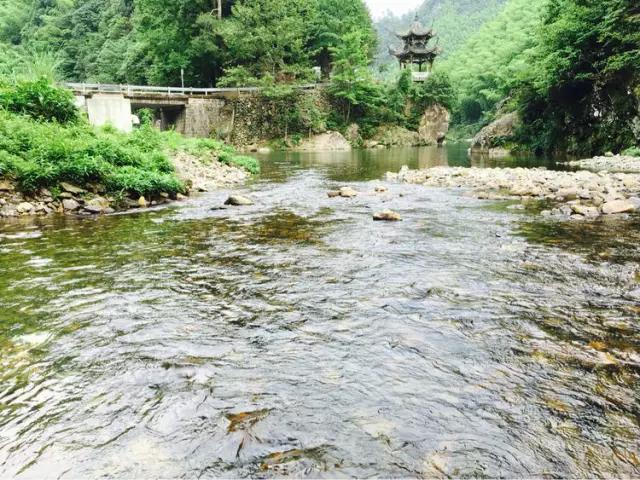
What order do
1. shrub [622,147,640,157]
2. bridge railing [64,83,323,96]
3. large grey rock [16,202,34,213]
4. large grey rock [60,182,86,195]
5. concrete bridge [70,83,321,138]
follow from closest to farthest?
1. large grey rock [16,202,34,213]
2. large grey rock [60,182,86,195]
3. shrub [622,147,640,157]
4. bridge railing [64,83,323,96]
5. concrete bridge [70,83,321,138]

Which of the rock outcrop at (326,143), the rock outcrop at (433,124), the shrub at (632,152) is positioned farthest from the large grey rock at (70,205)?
the rock outcrop at (433,124)

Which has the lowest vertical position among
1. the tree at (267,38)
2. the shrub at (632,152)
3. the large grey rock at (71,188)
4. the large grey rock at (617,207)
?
the large grey rock at (617,207)

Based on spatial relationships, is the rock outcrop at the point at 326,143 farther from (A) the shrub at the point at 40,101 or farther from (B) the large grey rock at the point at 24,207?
(B) the large grey rock at the point at 24,207

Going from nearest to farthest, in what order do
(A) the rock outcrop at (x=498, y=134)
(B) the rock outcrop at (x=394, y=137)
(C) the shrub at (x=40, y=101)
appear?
(C) the shrub at (x=40, y=101), (A) the rock outcrop at (x=498, y=134), (B) the rock outcrop at (x=394, y=137)

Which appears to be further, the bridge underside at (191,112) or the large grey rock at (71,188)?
the bridge underside at (191,112)

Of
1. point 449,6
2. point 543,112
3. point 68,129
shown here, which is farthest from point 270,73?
point 449,6

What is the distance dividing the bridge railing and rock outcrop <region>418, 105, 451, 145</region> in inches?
420

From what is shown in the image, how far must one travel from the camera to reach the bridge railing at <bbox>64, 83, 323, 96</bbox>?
25837mm

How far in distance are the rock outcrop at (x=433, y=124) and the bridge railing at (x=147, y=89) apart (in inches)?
420

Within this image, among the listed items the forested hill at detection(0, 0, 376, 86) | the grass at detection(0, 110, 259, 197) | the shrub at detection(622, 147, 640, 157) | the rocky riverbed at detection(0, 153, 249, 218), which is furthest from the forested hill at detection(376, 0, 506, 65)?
the rocky riverbed at detection(0, 153, 249, 218)

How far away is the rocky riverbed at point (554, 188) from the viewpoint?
7801 mm

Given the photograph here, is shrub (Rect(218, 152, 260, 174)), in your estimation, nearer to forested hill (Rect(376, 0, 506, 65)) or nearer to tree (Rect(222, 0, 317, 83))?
tree (Rect(222, 0, 317, 83))

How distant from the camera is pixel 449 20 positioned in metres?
136

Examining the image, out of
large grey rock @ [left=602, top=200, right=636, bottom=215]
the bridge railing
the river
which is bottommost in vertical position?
the river
